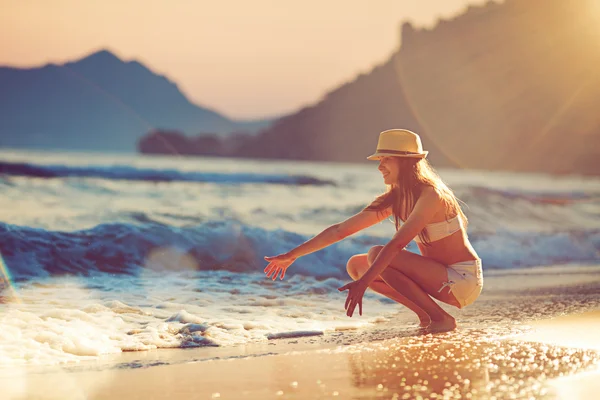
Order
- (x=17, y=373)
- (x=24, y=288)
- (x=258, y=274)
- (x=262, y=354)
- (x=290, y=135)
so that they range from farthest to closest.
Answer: (x=290, y=135), (x=258, y=274), (x=24, y=288), (x=262, y=354), (x=17, y=373)

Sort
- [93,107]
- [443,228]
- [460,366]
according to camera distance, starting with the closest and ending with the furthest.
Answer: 1. [460,366]
2. [443,228]
3. [93,107]

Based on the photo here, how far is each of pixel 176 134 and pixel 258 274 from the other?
2719cm

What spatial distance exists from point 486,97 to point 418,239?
1755 inches

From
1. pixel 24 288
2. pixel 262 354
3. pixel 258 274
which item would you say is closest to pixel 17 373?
pixel 262 354

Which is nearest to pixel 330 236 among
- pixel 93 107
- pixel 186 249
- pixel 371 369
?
pixel 371 369

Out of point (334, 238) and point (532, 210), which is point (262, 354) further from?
point (532, 210)

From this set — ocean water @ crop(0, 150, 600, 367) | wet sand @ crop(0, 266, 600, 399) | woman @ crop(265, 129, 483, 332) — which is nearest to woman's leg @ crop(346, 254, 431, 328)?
woman @ crop(265, 129, 483, 332)

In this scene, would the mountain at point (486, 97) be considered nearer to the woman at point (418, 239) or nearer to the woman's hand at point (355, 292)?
the woman at point (418, 239)

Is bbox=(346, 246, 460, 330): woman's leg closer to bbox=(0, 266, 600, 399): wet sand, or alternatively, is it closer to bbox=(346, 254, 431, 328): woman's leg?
bbox=(346, 254, 431, 328): woman's leg

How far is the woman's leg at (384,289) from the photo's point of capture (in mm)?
5367

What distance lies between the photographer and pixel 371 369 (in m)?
4.09

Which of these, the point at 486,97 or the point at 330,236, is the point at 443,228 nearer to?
the point at 330,236

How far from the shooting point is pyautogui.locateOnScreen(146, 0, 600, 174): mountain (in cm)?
4200

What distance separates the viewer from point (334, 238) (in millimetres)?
5270
